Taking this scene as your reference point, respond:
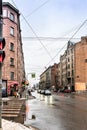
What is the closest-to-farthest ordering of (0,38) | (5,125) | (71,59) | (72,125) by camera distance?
(0,38)
(5,125)
(72,125)
(71,59)

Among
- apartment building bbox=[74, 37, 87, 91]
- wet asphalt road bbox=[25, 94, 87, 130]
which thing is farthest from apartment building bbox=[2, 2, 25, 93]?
apartment building bbox=[74, 37, 87, 91]

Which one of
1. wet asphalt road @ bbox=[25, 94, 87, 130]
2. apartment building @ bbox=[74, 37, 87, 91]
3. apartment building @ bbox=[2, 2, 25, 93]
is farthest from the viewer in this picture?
apartment building @ bbox=[74, 37, 87, 91]

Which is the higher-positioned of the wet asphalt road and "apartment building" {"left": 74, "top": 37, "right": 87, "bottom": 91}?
"apartment building" {"left": 74, "top": 37, "right": 87, "bottom": 91}

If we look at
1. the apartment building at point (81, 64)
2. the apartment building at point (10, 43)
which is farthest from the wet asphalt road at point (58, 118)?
the apartment building at point (81, 64)

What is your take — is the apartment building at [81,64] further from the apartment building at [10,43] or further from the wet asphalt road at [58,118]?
the wet asphalt road at [58,118]

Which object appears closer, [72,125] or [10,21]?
[72,125]

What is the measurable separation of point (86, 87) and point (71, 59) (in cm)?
1815

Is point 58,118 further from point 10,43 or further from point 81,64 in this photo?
point 81,64

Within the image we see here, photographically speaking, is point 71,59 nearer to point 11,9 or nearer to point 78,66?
point 78,66

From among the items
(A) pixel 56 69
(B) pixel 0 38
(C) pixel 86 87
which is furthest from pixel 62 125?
(A) pixel 56 69

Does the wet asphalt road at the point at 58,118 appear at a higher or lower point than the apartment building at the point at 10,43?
lower

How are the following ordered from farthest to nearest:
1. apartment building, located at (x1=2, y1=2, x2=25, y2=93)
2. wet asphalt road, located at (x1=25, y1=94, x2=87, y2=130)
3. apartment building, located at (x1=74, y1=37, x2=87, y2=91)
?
apartment building, located at (x1=74, y1=37, x2=87, y2=91) < apartment building, located at (x1=2, y1=2, x2=25, y2=93) < wet asphalt road, located at (x1=25, y1=94, x2=87, y2=130)

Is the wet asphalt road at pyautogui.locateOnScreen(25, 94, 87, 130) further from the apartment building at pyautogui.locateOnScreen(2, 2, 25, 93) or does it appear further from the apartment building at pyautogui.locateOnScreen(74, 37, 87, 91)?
the apartment building at pyautogui.locateOnScreen(74, 37, 87, 91)

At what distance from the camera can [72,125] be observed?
50.4ft
